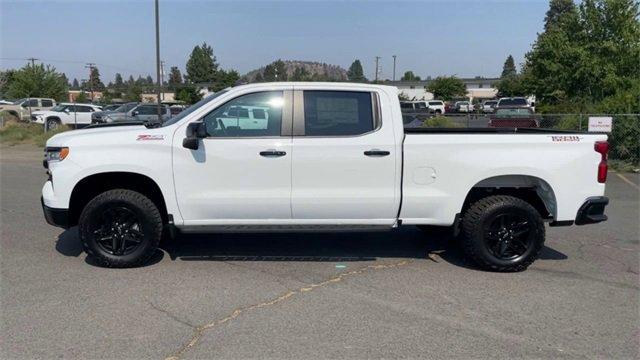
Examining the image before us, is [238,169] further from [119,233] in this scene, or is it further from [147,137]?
[119,233]

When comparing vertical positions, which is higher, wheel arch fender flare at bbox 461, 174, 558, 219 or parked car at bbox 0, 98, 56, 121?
parked car at bbox 0, 98, 56, 121

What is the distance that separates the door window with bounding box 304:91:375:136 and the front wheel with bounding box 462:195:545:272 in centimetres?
144

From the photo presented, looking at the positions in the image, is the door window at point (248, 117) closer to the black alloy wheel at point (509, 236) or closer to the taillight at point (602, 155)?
the black alloy wheel at point (509, 236)

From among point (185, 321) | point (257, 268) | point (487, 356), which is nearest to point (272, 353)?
point (185, 321)

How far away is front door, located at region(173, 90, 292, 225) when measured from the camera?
5633 millimetres

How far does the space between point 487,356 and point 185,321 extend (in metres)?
2.27

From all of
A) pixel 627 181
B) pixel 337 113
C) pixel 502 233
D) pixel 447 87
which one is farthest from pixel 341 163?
pixel 447 87

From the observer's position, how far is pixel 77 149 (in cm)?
559

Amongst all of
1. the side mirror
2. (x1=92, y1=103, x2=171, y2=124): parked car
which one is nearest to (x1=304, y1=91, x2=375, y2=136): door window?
the side mirror

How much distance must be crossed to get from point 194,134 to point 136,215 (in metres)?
1.03

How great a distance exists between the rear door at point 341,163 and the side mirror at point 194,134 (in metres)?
0.90

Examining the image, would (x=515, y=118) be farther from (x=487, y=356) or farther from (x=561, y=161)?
(x=487, y=356)

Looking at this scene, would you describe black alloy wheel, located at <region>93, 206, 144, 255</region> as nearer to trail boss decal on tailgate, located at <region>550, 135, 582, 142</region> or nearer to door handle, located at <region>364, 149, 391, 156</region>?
door handle, located at <region>364, 149, 391, 156</region>

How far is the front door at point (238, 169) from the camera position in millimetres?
5633
